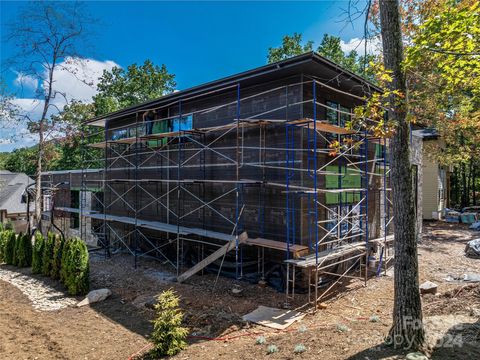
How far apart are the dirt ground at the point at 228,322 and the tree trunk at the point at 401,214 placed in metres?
0.38

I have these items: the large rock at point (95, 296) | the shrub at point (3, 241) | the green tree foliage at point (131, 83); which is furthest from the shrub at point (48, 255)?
the green tree foliage at point (131, 83)

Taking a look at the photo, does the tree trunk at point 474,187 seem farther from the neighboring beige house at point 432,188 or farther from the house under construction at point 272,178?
the house under construction at point 272,178

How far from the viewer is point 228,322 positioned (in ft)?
24.3

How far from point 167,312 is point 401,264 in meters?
4.13

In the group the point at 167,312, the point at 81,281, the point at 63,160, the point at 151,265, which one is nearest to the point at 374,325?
the point at 167,312

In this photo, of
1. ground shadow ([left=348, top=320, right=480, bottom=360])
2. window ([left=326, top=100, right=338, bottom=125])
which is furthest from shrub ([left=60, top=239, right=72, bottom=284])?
window ([left=326, top=100, right=338, bottom=125])

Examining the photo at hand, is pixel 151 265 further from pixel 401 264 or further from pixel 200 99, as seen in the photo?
pixel 401 264

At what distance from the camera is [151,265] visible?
1314cm

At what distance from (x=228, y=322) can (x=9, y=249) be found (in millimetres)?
12400

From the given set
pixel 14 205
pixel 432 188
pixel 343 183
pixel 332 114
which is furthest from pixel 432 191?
pixel 14 205

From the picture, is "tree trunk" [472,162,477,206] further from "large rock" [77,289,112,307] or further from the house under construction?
"large rock" [77,289,112,307]

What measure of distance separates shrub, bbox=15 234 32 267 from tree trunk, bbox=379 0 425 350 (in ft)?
48.1

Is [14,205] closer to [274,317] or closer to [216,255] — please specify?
[216,255]

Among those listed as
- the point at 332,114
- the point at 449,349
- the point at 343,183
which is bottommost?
the point at 449,349
